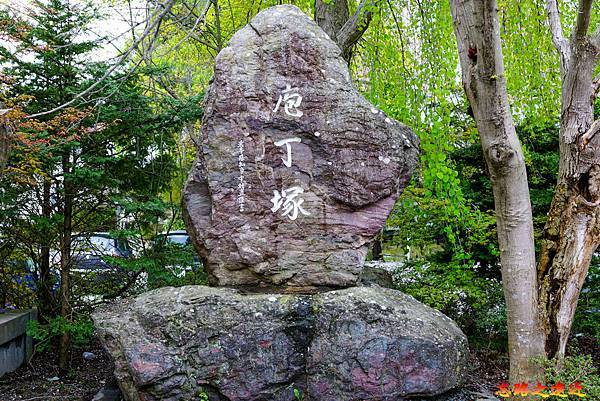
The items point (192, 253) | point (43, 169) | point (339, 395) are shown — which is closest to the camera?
point (339, 395)

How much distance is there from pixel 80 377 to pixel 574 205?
491 cm

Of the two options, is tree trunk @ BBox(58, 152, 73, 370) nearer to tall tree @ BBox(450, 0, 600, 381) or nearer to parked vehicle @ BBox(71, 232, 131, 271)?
parked vehicle @ BBox(71, 232, 131, 271)

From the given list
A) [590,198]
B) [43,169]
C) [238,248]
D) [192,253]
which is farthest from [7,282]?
[590,198]

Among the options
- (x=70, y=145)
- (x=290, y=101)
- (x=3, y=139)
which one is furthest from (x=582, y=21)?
(x=70, y=145)

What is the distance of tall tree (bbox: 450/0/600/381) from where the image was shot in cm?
420

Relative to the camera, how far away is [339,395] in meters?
4.02

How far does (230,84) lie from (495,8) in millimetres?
2069

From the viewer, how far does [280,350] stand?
4.11 metres

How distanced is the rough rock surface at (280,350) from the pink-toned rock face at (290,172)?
382mm

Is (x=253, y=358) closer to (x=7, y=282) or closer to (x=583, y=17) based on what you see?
(x=583, y=17)

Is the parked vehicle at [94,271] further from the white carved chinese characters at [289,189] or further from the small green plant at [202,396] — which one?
the small green plant at [202,396]

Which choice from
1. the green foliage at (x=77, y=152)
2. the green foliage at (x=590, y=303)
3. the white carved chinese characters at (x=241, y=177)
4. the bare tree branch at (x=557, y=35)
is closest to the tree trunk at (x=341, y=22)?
the green foliage at (x=77, y=152)

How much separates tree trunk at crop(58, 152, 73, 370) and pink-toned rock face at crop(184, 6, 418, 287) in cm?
203

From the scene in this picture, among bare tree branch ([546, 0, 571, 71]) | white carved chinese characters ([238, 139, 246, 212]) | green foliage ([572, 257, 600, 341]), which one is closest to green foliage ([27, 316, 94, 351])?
white carved chinese characters ([238, 139, 246, 212])
